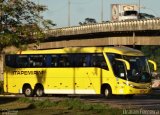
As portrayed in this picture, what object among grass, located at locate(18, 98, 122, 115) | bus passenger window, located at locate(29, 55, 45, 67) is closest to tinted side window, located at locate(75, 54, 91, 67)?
bus passenger window, located at locate(29, 55, 45, 67)

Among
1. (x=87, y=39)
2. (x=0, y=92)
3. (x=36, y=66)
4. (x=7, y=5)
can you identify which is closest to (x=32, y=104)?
(x=7, y=5)

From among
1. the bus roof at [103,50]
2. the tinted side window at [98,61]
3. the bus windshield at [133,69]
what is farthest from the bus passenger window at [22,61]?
the bus windshield at [133,69]

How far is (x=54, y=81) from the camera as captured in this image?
38219 millimetres

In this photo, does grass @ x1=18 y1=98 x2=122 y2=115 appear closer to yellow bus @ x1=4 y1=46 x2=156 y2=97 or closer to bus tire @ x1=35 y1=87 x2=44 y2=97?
yellow bus @ x1=4 y1=46 x2=156 y2=97

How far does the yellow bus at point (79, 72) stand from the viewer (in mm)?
34969

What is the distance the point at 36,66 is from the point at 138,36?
117 feet

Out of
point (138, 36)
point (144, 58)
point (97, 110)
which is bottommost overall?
point (97, 110)

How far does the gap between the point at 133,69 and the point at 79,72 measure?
376 centimetres

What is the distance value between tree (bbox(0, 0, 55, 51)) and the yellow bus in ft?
36.7

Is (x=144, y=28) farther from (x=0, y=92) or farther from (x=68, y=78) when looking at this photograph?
(x=68, y=78)

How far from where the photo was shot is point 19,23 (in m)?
22.6

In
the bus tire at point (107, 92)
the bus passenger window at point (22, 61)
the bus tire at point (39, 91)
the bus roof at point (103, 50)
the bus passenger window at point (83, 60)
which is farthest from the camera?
the bus passenger window at point (22, 61)


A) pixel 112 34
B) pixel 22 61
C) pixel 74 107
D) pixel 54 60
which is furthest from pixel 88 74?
pixel 112 34

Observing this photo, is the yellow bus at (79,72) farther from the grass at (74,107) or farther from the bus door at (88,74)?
the grass at (74,107)
